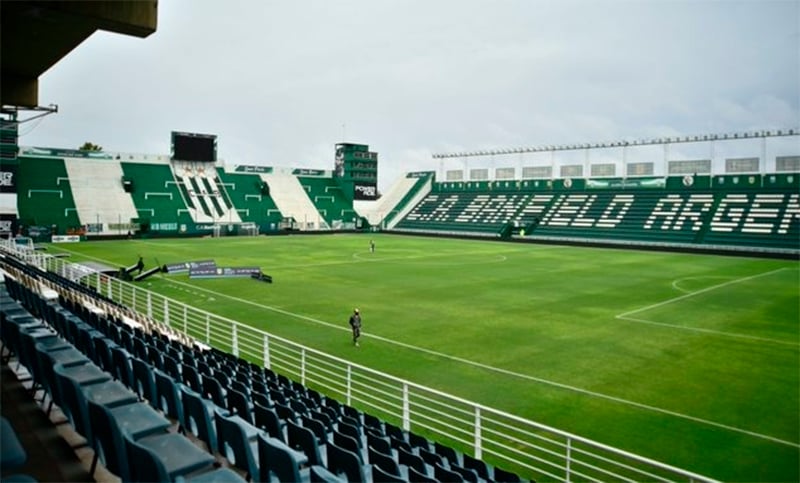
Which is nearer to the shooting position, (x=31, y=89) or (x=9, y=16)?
(x=9, y=16)

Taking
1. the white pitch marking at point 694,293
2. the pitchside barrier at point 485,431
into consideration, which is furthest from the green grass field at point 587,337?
the pitchside barrier at point 485,431

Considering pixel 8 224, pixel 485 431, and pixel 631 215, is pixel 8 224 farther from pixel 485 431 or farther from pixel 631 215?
pixel 631 215

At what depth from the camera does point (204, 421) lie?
5664mm

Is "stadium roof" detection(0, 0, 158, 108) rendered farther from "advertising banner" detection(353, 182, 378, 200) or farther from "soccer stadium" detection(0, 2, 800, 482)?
"advertising banner" detection(353, 182, 378, 200)

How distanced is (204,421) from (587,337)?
48.5 ft

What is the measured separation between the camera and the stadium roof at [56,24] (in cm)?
639

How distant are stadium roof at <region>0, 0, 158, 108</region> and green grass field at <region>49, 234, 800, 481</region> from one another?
9548mm

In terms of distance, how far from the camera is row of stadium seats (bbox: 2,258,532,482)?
4.43 meters

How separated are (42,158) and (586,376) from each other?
220 feet

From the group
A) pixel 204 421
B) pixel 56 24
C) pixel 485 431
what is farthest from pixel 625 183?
pixel 204 421

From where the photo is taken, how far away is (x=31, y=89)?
11539 mm

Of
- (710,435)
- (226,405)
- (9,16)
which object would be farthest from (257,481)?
(710,435)

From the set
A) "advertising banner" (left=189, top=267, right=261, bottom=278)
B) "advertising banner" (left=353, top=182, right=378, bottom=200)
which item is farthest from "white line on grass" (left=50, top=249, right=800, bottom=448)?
"advertising banner" (left=353, top=182, right=378, bottom=200)

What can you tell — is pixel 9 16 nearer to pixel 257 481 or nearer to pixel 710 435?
pixel 257 481
